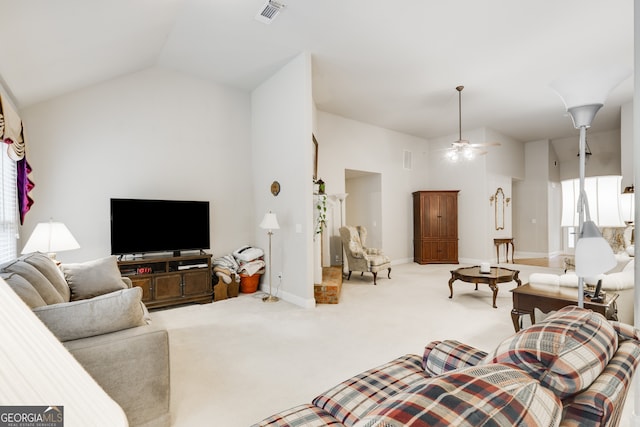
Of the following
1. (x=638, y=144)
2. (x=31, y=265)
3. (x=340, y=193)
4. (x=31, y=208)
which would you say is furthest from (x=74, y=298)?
(x=340, y=193)

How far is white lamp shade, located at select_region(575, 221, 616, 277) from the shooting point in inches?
53.6

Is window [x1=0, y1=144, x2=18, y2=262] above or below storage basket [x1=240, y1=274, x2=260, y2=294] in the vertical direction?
above

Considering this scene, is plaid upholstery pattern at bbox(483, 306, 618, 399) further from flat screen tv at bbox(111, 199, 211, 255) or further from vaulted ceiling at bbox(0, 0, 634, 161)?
flat screen tv at bbox(111, 199, 211, 255)

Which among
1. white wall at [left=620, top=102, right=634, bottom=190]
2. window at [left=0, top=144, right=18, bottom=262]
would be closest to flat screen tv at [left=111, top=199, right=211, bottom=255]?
window at [left=0, top=144, right=18, bottom=262]

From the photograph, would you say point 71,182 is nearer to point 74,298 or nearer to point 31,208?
point 31,208

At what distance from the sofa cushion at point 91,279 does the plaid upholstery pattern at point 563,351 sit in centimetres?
296

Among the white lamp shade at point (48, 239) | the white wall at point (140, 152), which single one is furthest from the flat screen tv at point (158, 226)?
the white lamp shade at point (48, 239)

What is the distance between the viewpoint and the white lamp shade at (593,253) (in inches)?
53.6

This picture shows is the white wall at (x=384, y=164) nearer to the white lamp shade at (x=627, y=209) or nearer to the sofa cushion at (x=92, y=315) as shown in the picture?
the white lamp shade at (x=627, y=209)

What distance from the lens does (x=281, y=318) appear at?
3.66m

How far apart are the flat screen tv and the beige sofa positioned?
2163 millimetres

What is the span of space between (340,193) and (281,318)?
327 cm

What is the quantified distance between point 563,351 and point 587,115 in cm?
139

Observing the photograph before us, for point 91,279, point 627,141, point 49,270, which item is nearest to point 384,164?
point 627,141
